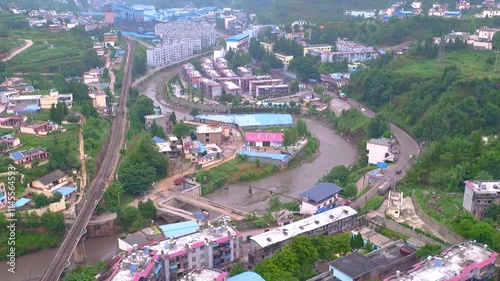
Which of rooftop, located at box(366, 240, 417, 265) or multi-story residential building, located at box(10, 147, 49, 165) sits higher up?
multi-story residential building, located at box(10, 147, 49, 165)

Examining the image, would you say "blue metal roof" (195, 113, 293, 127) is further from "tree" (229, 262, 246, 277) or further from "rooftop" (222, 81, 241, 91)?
"tree" (229, 262, 246, 277)

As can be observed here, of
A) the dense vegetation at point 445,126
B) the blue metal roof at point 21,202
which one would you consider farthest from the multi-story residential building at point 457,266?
the blue metal roof at point 21,202

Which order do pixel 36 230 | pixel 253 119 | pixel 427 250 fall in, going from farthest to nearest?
1. pixel 253 119
2. pixel 36 230
3. pixel 427 250

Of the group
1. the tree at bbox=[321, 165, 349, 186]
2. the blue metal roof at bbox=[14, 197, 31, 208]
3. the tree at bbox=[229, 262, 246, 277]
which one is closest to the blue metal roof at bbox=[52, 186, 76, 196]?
the blue metal roof at bbox=[14, 197, 31, 208]

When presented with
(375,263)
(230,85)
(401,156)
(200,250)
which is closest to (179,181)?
(200,250)

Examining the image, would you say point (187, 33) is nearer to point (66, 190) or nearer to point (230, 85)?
point (230, 85)

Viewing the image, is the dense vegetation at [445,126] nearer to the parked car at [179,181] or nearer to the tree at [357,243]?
the tree at [357,243]

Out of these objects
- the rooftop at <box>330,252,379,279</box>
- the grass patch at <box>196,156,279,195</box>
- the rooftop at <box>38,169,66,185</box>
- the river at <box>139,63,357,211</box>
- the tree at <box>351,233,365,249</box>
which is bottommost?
the river at <box>139,63,357,211</box>
